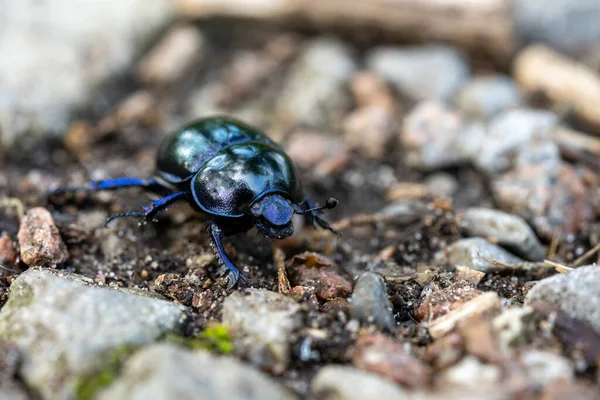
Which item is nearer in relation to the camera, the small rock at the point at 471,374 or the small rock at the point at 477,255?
the small rock at the point at 471,374

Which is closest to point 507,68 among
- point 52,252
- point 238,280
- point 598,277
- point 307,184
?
point 307,184

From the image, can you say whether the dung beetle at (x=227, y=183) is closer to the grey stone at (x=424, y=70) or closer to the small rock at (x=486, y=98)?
the grey stone at (x=424, y=70)

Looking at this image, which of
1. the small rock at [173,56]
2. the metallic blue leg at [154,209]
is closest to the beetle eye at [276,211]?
the metallic blue leg at [154,209]

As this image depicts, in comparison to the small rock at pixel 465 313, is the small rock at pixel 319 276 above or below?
below

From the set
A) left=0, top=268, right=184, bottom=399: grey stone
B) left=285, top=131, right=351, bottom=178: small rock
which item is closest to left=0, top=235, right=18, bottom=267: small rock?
left=0, top=268, right=184, bottom=399: grey stone

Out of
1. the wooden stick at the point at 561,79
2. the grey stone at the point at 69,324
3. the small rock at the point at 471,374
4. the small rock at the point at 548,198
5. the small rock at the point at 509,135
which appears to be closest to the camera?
the small rock at the point at 471,374

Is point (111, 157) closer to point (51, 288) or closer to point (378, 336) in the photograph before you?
point (51, 288)

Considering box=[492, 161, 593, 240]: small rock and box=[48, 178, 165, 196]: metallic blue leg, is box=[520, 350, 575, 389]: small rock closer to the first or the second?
box=[492, 161, 593, 240]: small rock
